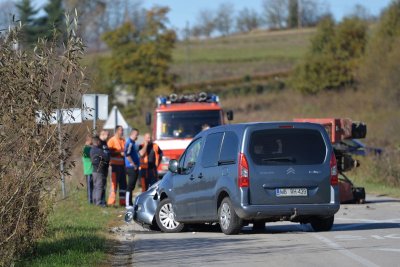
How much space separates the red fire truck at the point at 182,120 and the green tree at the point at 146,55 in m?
39.9

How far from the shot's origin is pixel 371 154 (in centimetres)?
3528

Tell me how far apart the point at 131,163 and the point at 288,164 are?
8.82m

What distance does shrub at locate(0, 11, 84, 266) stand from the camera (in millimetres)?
11766

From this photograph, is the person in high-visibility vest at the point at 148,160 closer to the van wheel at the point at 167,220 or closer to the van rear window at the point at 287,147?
the van wheel at the point at 167,220

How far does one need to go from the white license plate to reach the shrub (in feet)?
15.4

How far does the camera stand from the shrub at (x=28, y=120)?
11.8 metres

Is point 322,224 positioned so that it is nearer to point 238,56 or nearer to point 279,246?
point 279,246

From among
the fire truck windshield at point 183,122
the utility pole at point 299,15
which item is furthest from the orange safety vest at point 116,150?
the utility pole at point 299,15

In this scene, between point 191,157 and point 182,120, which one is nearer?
point 191,157

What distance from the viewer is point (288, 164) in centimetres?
1633

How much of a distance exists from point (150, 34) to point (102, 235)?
56867 millimetres

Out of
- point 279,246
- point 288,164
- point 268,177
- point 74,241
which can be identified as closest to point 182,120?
point 288,164

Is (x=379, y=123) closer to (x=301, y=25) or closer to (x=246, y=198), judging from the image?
(x=246, y=198)

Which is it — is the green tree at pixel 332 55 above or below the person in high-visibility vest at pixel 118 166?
above
